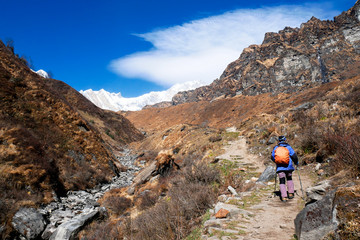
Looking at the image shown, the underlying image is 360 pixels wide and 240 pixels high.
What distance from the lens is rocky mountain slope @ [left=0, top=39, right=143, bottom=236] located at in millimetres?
8453

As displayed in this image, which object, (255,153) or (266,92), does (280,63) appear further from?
(255,153)

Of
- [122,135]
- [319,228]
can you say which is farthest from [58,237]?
[122,135]

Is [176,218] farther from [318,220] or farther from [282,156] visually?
[282,156]

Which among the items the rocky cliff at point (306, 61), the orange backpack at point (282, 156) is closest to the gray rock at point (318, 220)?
the orange backpack at point (282, 156)

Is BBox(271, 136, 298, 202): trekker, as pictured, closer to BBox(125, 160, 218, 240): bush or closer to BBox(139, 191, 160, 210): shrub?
BBox(125, 160, 218, 240): bush

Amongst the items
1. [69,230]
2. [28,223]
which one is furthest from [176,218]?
[28,223]

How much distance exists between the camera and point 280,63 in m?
93.2

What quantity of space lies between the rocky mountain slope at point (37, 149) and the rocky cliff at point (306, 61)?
242 feet

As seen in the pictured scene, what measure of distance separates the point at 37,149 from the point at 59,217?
5180mm

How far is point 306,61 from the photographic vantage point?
90750mm

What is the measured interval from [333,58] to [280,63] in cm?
4072

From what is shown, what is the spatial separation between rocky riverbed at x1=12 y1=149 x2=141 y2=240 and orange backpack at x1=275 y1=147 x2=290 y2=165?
273 inches

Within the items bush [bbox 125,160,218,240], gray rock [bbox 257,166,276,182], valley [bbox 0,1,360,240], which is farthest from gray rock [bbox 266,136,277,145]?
bush [bbox 125,160,218,240]

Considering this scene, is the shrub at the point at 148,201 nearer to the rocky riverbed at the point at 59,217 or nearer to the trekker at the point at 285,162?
the rocky riverbed at the point at 59,217
